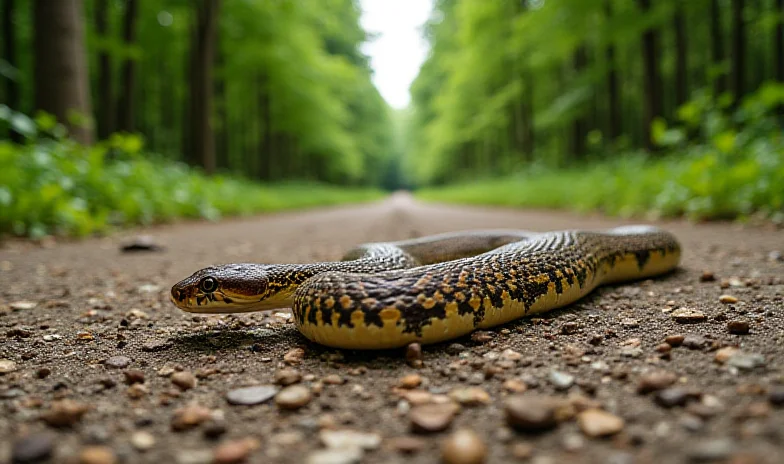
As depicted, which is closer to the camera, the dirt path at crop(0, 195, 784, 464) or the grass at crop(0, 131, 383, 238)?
the dirt path at crop(0, 195, 784, 464)

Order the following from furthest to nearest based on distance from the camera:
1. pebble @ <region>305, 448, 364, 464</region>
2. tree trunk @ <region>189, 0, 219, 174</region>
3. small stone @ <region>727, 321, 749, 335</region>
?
tree trunk @ <region>189, 0, 219, 174</region> < small stone @ <region>727, 321, 749, 335</region> < pebble @ <region>305, 448, 364, 464</region>

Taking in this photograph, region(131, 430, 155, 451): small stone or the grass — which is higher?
the grass

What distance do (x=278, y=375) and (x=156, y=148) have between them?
35093 mm

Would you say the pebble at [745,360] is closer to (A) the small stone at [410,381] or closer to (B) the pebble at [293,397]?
(A) the small stone at [410,381]

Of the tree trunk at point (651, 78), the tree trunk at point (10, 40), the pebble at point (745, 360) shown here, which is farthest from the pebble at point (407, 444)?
the tree trunk at point (10, 40)

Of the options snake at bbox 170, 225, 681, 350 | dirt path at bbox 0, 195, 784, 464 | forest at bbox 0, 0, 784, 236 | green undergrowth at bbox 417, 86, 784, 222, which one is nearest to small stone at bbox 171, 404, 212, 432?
dirt path at bbox 0, 195, 784, 464

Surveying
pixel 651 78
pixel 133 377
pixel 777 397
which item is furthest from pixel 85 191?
pixel 651 78

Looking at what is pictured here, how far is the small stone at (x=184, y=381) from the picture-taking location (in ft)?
5.63

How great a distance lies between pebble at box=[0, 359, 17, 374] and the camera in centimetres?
185

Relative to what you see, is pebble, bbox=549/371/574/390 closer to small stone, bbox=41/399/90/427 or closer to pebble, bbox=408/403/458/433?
pebble, bbox=408/403/458/433

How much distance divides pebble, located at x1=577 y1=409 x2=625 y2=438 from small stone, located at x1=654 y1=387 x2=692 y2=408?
171 millimetres

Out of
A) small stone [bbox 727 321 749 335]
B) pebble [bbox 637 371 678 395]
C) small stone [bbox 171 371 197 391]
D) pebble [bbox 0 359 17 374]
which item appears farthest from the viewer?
small stone [bbox 727 321 749 335]

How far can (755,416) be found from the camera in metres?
1.25

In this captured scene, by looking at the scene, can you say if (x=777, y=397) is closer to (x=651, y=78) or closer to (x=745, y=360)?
(x=745, y=360)
